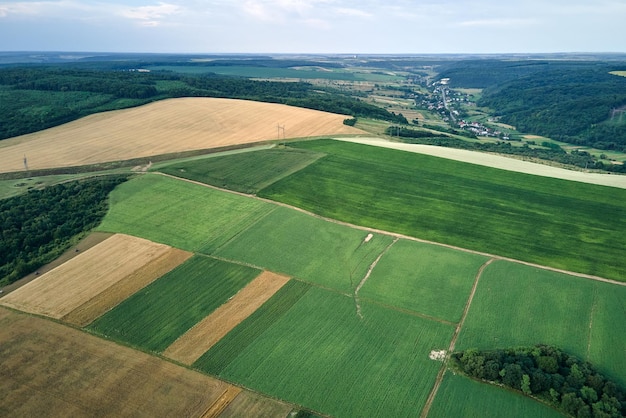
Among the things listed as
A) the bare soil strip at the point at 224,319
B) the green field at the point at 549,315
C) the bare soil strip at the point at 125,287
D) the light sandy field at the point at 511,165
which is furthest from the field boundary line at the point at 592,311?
the bare soil strip at the point at 125,287

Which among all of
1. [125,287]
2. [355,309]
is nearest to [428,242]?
[355,309]

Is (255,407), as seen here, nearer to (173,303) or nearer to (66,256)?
(173,303)

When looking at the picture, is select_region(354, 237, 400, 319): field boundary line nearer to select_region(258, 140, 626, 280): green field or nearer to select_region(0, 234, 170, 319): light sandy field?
select_region(258, 140, 626, 280): green field

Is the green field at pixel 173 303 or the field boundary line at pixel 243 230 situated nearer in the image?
the green field at pixel 173 303

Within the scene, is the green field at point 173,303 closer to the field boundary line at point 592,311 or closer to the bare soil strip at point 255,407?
the bare soil strip at point 255,407

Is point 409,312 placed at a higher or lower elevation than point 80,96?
lower

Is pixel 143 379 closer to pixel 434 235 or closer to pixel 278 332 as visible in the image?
pixel 278 332
